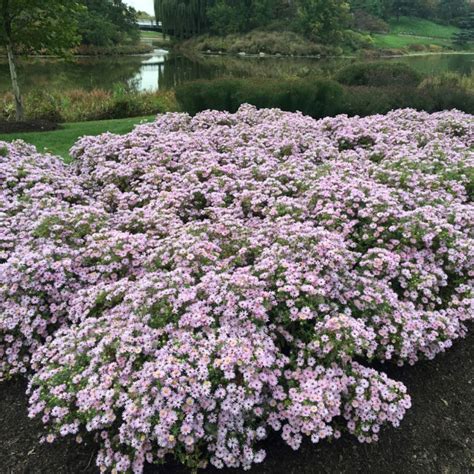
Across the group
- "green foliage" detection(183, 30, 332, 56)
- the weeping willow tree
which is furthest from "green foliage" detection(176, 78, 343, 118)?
the weeping willow tree

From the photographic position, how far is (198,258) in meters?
3.78

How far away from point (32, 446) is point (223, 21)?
237 feet

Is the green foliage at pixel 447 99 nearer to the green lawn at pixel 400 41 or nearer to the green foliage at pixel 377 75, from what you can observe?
the green foliage at pixel 377 75

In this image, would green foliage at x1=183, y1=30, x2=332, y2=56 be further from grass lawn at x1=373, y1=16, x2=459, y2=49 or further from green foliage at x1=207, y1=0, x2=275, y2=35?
grass lawn at x1=373, y1=16, x2=459, y2=49

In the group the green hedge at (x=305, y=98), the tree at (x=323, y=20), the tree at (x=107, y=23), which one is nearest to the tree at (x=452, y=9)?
the tree at (x=323, y=20)

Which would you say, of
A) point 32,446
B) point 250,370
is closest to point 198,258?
point 250,370

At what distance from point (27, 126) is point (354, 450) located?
38.4 feet

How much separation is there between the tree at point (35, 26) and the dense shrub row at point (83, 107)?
5.10 feet

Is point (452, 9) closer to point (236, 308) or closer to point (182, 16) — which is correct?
point (182, 16)

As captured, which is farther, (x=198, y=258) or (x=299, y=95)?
(x=299, y=95)

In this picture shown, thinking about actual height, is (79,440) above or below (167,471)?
above

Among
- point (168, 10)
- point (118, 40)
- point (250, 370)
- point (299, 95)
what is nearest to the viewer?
point (250, 370)

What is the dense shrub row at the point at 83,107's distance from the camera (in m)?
13.5

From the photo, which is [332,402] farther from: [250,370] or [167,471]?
[167,471]
